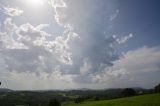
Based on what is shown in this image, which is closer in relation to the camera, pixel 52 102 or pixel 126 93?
pixel 52 102

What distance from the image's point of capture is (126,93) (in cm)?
13600

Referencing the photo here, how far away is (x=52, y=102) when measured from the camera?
90.4m

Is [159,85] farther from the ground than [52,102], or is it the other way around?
[159,85]

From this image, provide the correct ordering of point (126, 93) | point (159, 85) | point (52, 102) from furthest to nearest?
point (126, 93) → point (159, 85) → point (52, 102)

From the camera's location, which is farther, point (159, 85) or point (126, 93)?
point (126, 93)

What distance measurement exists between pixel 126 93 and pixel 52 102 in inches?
2357

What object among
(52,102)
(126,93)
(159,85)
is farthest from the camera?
(126,93)

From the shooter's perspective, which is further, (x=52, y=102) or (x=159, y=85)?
(x=159, y=85)

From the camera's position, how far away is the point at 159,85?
121500mm

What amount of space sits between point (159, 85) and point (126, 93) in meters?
21.7

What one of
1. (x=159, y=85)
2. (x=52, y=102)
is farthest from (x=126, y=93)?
(x=52, y=102)

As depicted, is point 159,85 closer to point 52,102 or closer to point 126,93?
point 126,93
